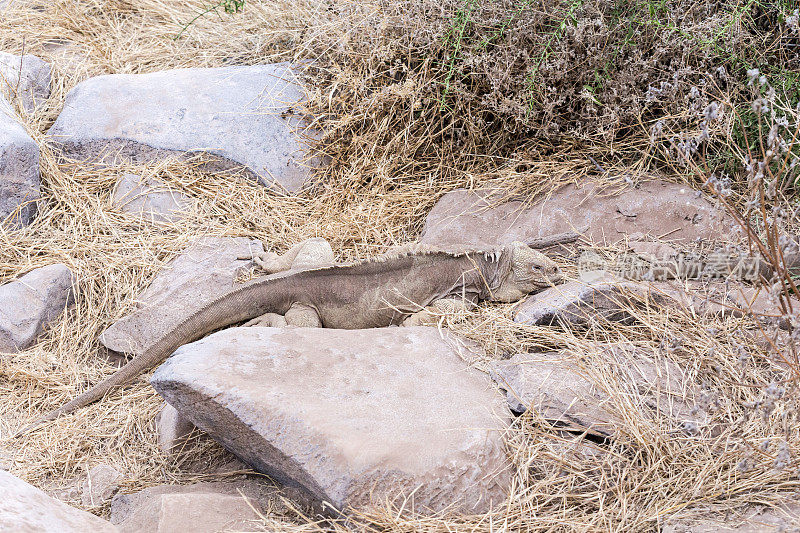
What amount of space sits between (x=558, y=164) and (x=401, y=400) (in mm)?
2707

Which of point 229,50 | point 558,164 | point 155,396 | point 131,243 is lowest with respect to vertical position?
point 155,396

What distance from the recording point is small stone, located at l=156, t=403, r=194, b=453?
357 cm

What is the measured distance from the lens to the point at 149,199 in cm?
533

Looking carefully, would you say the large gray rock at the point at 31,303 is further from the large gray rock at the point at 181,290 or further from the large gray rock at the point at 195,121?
the large gray rock at the point at 195,121

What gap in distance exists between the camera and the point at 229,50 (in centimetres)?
662

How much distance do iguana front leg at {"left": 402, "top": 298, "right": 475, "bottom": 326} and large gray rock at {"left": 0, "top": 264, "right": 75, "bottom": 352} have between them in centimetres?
225

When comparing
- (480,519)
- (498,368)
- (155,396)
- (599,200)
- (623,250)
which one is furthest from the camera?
(599,200)

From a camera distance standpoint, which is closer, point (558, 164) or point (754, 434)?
point (754, 434)

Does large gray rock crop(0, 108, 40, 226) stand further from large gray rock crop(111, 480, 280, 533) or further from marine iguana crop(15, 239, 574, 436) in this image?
large gray rock crop(111, 480, 280, 533)

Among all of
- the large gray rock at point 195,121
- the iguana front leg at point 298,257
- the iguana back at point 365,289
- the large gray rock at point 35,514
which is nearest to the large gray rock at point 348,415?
the large gray rock at point 35,514

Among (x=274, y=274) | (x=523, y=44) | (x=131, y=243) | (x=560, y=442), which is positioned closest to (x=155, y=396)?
(x=274, y=274)

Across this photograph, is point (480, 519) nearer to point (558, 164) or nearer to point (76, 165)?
point (558, 164)

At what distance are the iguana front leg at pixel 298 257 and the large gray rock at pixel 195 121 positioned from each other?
89 cm

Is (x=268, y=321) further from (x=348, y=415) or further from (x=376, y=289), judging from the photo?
(x=348, y=415)
